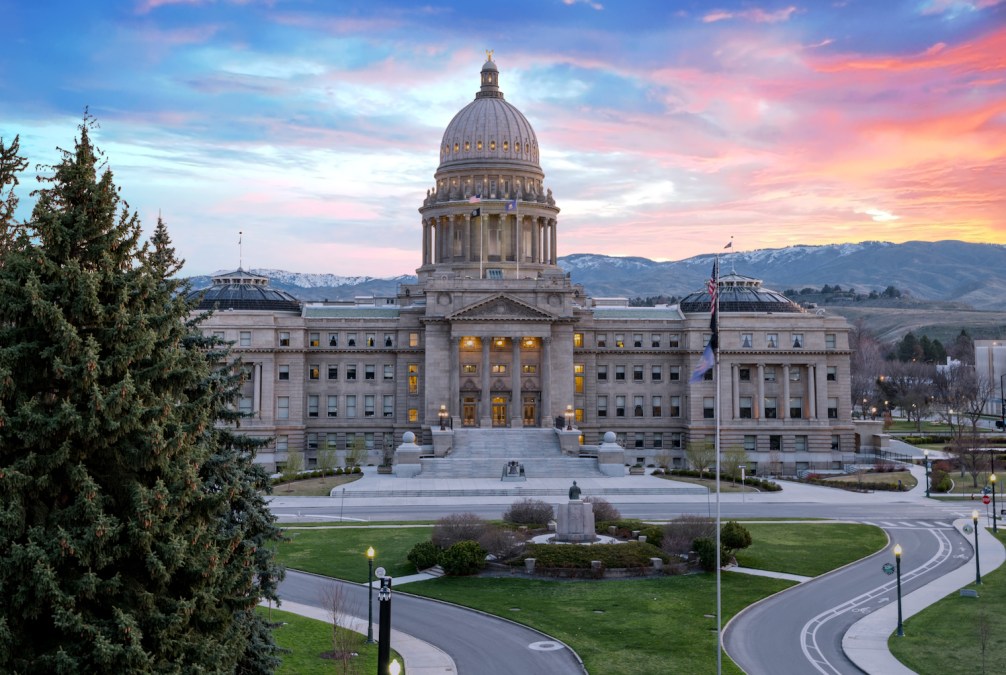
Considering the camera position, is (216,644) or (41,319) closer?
(41,319)

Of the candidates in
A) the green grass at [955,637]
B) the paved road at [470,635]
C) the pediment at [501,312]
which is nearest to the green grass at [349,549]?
the paved road at [470,635]

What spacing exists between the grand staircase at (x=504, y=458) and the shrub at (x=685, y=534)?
3404cm

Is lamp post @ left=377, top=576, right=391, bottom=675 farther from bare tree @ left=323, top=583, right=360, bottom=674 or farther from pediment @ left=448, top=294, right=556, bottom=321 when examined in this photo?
pediment @ left=448, top=294, right=556, bottom=321

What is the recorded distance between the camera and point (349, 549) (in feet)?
163

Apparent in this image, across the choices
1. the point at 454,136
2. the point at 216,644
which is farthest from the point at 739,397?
the point at 216,644

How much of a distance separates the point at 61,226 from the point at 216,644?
945cm

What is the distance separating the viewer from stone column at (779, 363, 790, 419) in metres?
99.5

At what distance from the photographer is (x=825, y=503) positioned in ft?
225

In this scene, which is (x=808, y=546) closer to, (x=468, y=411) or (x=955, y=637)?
(x=955, y=637)

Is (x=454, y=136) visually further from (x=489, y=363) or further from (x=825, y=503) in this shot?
(x=825, y=503)

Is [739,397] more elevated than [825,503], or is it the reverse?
[739,397]

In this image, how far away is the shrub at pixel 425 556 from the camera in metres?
44.1

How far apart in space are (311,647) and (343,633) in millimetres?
1931

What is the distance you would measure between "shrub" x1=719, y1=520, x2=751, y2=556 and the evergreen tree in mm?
29143
